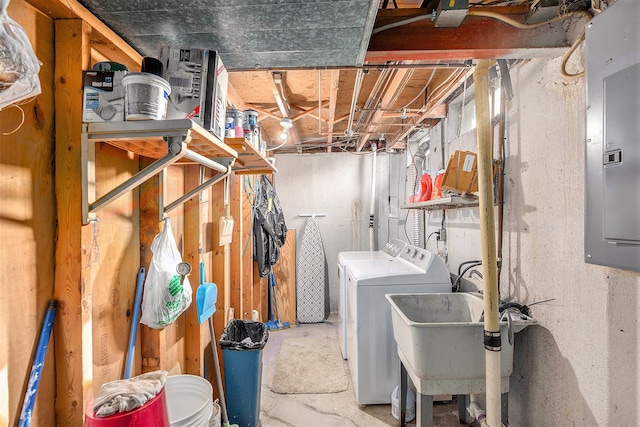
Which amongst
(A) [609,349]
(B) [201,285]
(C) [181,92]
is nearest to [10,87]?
(C) [181,92]

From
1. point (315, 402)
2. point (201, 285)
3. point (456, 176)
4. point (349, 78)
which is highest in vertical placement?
point (349, 78)

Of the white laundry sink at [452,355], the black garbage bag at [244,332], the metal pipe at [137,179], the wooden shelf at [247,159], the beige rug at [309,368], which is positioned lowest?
the beige rug at [309,368]

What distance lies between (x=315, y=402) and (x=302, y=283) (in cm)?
181

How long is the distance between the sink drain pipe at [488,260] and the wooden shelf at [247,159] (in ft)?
3.47

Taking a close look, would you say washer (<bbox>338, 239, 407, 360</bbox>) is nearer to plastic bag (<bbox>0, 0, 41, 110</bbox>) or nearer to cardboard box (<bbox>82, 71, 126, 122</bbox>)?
cardboard box (<bbox>82, 71, 126, 122</bbox>)

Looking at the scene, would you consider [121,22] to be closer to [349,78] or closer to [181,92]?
[181,92]

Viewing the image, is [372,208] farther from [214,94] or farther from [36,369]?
[36,369]

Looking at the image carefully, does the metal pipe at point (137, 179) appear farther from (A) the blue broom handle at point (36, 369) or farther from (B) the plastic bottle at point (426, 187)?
(B) the plastic bottle at point (426, 187)

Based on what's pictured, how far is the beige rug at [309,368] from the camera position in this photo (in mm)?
2570

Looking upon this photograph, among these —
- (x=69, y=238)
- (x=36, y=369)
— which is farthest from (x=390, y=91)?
(x=36, y=369)

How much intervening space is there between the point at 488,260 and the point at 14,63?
1590mm

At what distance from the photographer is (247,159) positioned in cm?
195

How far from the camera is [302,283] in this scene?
4102 mm

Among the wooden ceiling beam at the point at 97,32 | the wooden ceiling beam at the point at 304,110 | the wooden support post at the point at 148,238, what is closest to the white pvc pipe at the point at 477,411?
the wooden support post at the point at 148,238
